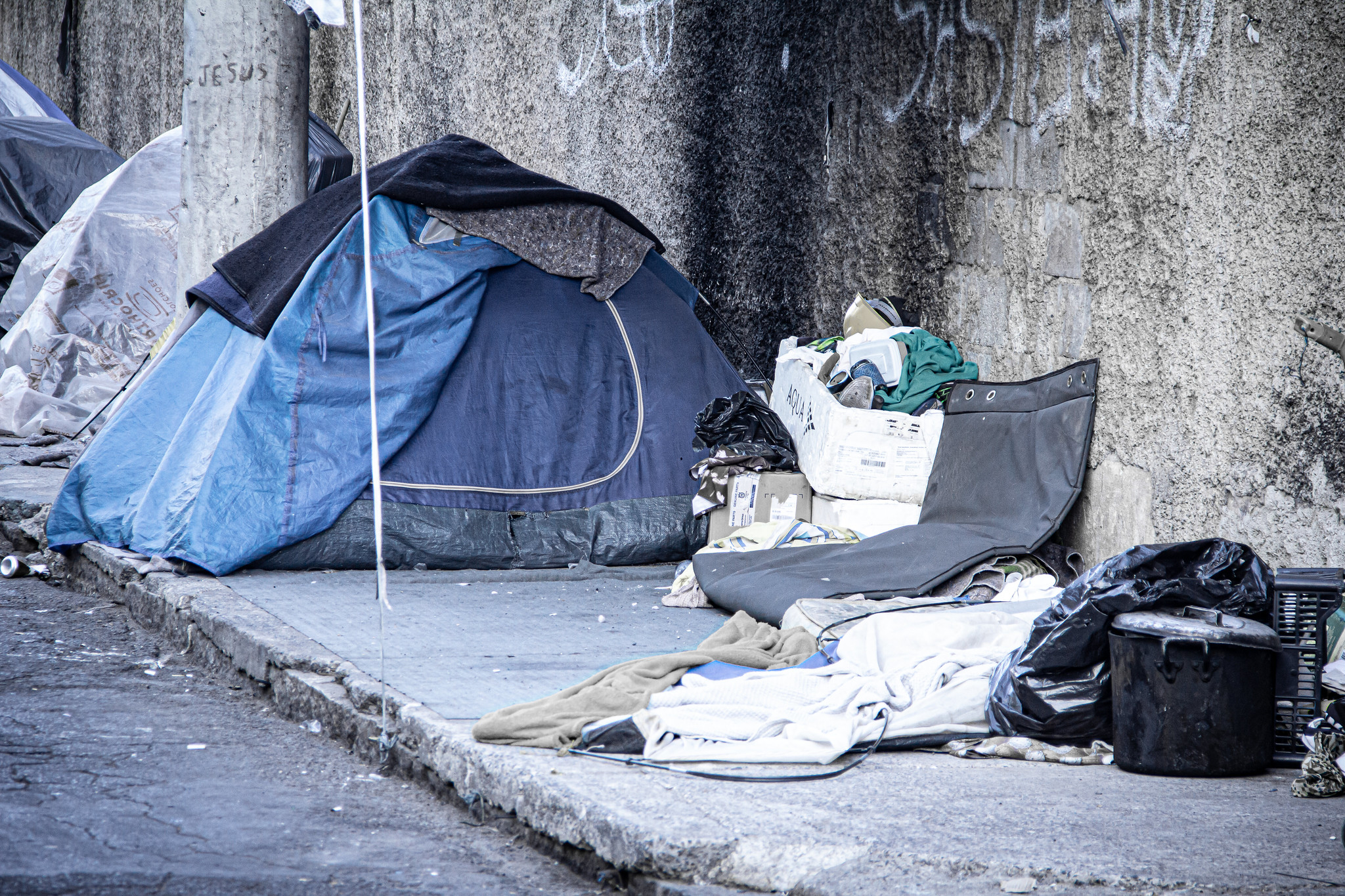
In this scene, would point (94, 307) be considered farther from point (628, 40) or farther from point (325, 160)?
point (628, 40)

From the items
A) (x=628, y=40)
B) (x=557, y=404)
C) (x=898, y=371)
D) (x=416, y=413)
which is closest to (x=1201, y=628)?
(x=898, y=371)

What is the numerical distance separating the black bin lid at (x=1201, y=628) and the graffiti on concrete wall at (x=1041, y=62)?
178cm

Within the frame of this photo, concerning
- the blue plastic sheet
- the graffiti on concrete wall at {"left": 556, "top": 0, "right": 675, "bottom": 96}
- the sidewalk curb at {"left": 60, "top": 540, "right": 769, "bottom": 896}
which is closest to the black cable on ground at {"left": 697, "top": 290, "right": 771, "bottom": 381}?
the graffiti on concrete wall at {"left": 556, "top": 0, "right": 675, "bottom": 96}

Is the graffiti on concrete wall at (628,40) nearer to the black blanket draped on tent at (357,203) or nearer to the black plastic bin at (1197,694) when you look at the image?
the black blanket draped on tent at (357,203)

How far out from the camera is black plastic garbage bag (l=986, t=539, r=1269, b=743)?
325 centimetres

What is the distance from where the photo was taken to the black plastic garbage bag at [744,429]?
5.58 metres

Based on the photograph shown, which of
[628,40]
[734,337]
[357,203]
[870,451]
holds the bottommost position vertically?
[870,451]

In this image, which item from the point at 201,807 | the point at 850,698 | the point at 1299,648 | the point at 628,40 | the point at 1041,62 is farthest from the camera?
the point at 628,40

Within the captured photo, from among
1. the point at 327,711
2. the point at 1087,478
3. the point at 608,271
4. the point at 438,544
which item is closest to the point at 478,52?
the point at 608,271

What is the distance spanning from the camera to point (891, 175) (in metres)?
5.89

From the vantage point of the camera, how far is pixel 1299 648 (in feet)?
10.4

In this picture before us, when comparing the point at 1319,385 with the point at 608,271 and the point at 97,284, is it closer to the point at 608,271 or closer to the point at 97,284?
the point at 608,271

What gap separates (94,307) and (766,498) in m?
5.32

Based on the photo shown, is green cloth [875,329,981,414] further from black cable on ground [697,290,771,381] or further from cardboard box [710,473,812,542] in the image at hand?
black cable on ground [697,290,771,381]
